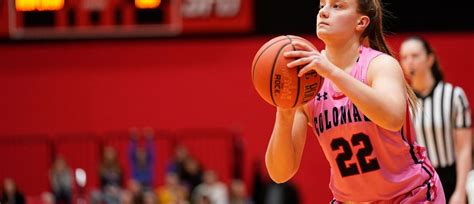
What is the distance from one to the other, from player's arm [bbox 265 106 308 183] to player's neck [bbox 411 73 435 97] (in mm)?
2570

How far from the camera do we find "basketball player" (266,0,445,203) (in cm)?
405

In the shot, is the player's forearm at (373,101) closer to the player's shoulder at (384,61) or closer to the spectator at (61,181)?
the player's shoulder at (384,61)

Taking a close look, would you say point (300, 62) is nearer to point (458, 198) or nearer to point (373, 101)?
point (373, 101)

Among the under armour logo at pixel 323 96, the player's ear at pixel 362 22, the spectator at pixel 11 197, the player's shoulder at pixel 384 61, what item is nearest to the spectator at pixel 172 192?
the spectator at pixel 11 197

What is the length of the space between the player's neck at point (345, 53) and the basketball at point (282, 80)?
0.25 meters

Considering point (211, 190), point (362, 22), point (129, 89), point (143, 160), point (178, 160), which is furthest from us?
point (129, 89)

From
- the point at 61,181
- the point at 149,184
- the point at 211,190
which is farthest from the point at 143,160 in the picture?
the point at 211,190

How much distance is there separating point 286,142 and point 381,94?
606 millimetres

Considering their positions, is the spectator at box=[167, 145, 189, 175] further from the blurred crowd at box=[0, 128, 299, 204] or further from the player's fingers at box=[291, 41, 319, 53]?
the player's fingers at box=[291, 41, 319, 53]

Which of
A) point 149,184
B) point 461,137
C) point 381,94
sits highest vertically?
point 381,94

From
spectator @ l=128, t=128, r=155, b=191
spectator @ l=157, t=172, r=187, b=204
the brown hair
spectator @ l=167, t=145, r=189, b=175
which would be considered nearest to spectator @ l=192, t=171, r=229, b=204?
spectator @ l=157, t=172, r=187, b=204

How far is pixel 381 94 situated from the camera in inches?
149

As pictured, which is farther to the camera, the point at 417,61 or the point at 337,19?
the point at 417,61

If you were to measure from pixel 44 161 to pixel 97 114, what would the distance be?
1.23 metres
